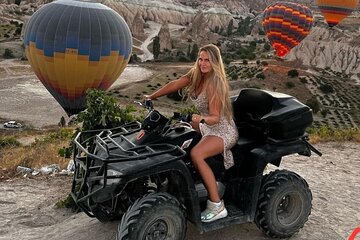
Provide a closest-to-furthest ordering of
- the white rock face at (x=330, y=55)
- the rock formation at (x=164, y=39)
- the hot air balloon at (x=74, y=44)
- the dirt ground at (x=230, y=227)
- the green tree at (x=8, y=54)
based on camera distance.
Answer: the dirt ground at (x=230, y=227)
the hot air balloon at (x=74, y=44)
the green tree at (x=8, y=54)
the white rock face at (x=330, y=55)
the rock formation at (x=164, y=39)

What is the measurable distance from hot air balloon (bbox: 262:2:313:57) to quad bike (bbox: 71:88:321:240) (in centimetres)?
3870

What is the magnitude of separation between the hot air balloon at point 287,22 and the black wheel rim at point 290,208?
38.8m

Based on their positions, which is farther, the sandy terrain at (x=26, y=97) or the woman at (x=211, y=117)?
the sandy terrain at (x=26, y=97)

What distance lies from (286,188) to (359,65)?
66.8 metres

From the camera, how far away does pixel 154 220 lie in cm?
423

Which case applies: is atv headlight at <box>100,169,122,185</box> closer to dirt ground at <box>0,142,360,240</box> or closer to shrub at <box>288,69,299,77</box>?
dirt ground at <box>0,142,360,240</box>

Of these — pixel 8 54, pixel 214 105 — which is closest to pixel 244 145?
pixel 214 105

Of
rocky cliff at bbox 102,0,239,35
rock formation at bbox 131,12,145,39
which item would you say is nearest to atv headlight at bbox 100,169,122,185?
rock formation at bbox 131,12,145,39

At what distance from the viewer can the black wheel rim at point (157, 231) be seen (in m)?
4.25

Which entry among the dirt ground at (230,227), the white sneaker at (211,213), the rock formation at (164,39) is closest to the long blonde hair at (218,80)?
the white sneaker at (211,213)

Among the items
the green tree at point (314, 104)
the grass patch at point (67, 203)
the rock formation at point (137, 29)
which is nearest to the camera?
the grass patch at point (67, 203)

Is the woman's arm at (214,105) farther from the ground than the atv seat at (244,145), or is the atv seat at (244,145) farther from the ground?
the woman's arm at (214,105)

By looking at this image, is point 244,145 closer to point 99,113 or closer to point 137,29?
point 99,113

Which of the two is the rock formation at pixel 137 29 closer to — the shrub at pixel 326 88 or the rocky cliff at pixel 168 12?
the rocky cliff at pixel 168 12
